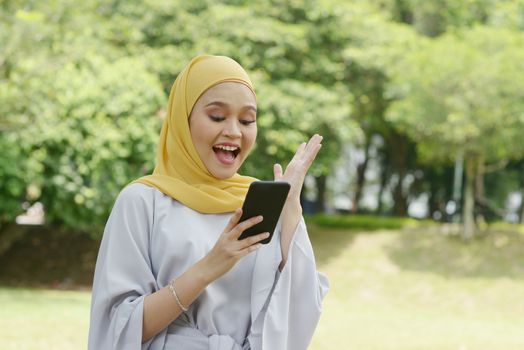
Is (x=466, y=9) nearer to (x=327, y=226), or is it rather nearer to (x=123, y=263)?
(x=327, y=226)

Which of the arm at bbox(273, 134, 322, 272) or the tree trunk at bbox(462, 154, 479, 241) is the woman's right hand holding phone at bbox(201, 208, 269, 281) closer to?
the arm at bbox(273, 134, 322, 272)

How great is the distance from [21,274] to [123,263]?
19932 mm

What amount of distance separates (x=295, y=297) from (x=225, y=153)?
46 cm

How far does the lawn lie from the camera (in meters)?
12.1

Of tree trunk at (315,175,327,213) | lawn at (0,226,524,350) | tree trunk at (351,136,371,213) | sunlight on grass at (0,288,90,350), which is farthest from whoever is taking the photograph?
tree trunk at (351,136,371,213)

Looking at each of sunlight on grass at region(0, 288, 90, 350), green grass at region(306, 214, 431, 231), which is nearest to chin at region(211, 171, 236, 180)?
sunlight on grass at region(0, 288, 90, 350)

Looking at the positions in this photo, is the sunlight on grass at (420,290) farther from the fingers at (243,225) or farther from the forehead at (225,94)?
the fingers at (243,225)

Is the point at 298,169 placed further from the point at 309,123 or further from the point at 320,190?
the point at 320,190

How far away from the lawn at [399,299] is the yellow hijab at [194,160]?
307 inches

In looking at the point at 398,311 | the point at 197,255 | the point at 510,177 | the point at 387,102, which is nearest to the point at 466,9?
the point at 387,102

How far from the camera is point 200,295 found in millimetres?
2521

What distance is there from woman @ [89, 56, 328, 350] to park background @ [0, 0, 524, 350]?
31.7 feet

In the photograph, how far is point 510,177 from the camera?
30.2 metres

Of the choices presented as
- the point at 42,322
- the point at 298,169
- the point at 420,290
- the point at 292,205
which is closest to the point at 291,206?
the point at 292,205
